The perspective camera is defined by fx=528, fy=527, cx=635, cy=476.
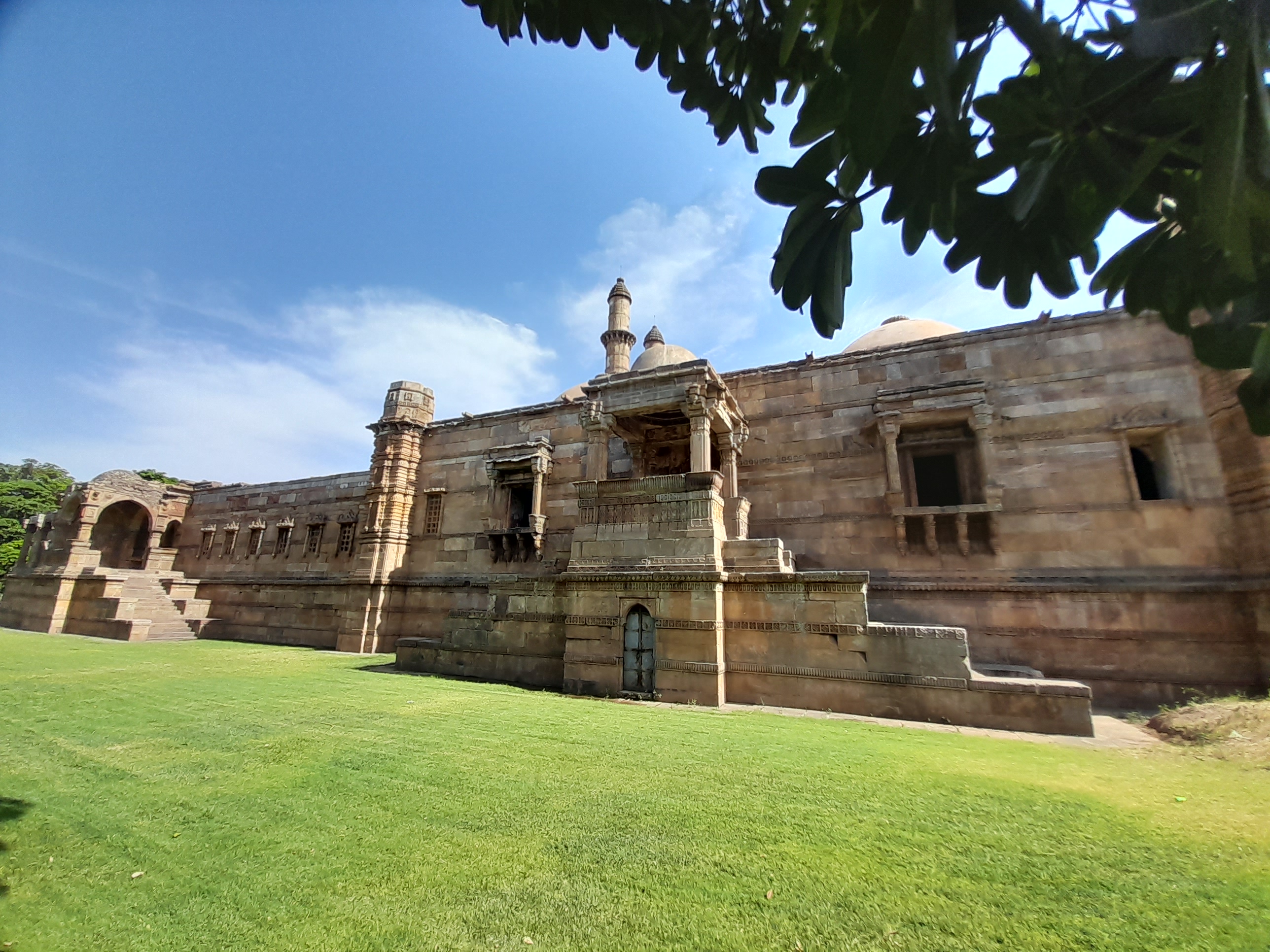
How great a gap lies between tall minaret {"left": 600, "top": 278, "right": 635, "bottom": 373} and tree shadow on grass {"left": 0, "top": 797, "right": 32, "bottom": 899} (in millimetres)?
20098

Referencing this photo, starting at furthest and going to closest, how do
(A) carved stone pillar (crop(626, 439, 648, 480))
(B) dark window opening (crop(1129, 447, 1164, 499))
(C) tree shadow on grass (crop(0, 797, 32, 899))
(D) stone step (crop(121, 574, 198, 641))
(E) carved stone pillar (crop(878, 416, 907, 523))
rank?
(D) stone step (crop(121, 574, 198, 641)) → (A) carved stone pillar (crop(626, 439, 648, 480)) → (E) carved stone pillar (crop(878, 416, 907, 523)) → (B) dark window opening (crop(1129, 447, 1164, 499)) → (C) tree shadow on grass (crop(0, 797, 32, 899))

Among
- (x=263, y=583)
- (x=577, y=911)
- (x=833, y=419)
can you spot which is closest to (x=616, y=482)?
(x=833, y=419)

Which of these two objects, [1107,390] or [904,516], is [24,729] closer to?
[904,516]

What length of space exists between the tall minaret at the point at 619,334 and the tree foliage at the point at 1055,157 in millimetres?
21419

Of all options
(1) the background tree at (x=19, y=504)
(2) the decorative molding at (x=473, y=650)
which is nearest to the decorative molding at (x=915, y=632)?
(2) the decorative molding at (x=473, y=650)

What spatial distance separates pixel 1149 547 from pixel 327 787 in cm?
1311

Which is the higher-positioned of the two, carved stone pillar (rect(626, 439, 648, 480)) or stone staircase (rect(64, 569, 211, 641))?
carved stone pillar (rect(626, 439, 648, 480))

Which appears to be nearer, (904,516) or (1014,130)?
(1014,130)

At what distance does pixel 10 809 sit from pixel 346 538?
54.6ft

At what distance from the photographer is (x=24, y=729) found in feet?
19.8

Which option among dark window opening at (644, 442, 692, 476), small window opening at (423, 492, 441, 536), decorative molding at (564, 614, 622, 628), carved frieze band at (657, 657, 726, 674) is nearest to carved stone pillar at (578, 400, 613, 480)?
dark window opening at (644, 442, 692, 476)

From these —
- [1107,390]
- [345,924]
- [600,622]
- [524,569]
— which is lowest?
[345,924]

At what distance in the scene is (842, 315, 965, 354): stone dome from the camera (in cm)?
1478

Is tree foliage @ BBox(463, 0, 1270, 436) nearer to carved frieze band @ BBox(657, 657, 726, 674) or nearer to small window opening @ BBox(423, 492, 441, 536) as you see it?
carved frieze band @ BBox(657, 657, 726, 674)
